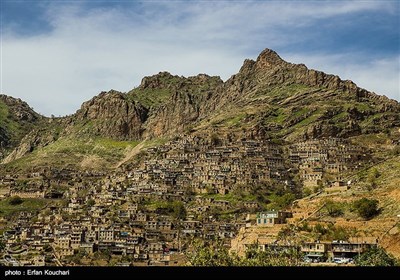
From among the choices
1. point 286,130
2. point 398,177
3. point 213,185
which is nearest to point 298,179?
point 213,185

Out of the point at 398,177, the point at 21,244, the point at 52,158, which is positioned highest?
the point at 52,158

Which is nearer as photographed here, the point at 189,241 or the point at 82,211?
the point at 189,241

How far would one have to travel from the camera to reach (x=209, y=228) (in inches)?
4235

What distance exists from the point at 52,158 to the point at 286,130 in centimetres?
6696

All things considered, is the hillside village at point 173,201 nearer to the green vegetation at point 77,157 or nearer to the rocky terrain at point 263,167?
the rocky terrain at point 263,167

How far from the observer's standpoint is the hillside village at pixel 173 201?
95000 mm

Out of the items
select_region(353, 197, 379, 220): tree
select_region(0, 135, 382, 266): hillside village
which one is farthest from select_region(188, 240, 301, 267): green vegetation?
select_region(353, 197, 379, 220): tree

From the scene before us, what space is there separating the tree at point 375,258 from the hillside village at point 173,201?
10.1 ft

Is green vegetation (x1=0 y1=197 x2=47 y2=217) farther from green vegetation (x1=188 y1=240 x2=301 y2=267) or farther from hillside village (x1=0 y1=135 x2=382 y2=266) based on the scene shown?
green vegetation (x1=188 y1=240 x2=301 y2=267)

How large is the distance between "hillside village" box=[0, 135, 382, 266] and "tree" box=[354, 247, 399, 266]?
3070 millimetres

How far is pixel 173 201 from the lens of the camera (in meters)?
122

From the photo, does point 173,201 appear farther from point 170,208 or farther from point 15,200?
point 15,200

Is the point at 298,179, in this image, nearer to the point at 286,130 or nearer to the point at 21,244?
the point at 286,130

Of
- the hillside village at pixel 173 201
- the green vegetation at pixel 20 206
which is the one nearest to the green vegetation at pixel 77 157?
the hillside village at pixel 173 201
